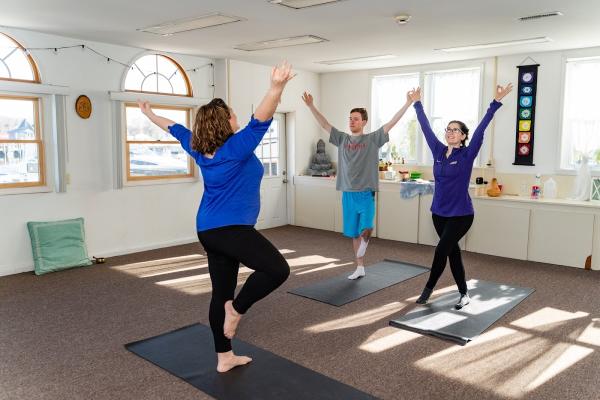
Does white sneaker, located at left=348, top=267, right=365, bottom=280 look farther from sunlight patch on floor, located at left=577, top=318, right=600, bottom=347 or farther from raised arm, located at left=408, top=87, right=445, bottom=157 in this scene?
sunlight patch on floor, located at left=577, top=318, right=600, bottom=347

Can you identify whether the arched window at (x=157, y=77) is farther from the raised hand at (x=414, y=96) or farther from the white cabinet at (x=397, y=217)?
the raised hand at (x=414, y=96)

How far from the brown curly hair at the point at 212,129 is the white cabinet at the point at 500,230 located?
479cm

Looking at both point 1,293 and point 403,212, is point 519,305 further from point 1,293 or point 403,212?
point 1,293

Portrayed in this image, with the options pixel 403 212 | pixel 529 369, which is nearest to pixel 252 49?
pixel 403 212

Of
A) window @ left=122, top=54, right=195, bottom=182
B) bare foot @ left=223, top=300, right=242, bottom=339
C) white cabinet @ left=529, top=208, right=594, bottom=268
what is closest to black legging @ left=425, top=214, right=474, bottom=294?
bare foot @ left=223, top=300, right=242, bottom=339

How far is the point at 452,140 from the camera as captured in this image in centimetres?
412

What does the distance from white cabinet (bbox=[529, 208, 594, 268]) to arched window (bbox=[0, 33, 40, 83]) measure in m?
6.08

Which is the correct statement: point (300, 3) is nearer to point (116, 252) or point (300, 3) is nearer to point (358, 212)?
point (358, 212)

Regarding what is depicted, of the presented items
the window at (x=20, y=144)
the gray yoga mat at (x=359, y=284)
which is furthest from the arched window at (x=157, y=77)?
the gray yoga mat at (x=359, y=284)

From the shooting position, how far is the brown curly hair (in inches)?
107

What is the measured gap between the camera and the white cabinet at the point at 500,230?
6.35 meters

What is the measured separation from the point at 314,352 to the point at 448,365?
0.88 meters

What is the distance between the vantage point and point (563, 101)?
656cm

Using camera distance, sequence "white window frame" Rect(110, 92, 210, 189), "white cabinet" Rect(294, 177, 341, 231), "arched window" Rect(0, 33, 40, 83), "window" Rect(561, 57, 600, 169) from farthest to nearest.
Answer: "white cabinet" Rect(294, 177, 341, 231)
"window" Rect(561, 57, 600, 169)
"white window frame" Rect(110, 92, 210, 189)
"arched window" Rect(0, 33, 40, 83)
